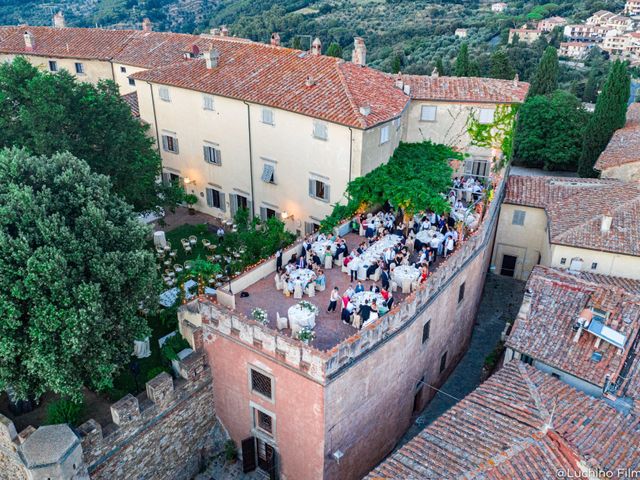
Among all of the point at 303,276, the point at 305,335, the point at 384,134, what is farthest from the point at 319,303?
the point at 384,134

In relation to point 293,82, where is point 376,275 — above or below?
below

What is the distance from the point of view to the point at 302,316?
64.8 feet

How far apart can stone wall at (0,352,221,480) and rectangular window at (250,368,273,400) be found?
7.63 ft

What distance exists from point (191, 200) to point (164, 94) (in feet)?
24.8

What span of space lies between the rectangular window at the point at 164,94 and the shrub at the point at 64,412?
24250 millimetres

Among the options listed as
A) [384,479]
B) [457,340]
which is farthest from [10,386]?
[457,340]

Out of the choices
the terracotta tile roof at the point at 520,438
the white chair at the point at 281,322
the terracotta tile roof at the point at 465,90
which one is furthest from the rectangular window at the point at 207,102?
the terracotta tile roof at the point at 520,438

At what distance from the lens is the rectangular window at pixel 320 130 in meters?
30.8

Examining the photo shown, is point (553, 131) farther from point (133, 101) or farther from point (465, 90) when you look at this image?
point (133, 101)

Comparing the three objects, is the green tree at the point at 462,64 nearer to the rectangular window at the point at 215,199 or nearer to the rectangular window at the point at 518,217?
the rectangular window at the point at 518,217

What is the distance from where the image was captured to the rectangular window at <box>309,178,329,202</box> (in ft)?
107

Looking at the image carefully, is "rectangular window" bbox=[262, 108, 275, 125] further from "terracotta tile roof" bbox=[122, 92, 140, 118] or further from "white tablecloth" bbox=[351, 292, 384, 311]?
"white tablecloth" bbox=[351, 292, 384, 311]

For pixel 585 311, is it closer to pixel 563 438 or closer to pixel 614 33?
pixel 563 438

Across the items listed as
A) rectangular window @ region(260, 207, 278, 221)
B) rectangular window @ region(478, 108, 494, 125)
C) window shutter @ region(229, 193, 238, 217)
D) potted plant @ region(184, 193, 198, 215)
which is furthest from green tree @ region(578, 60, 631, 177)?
potted plant @ region(184, 193, 198, 215)
